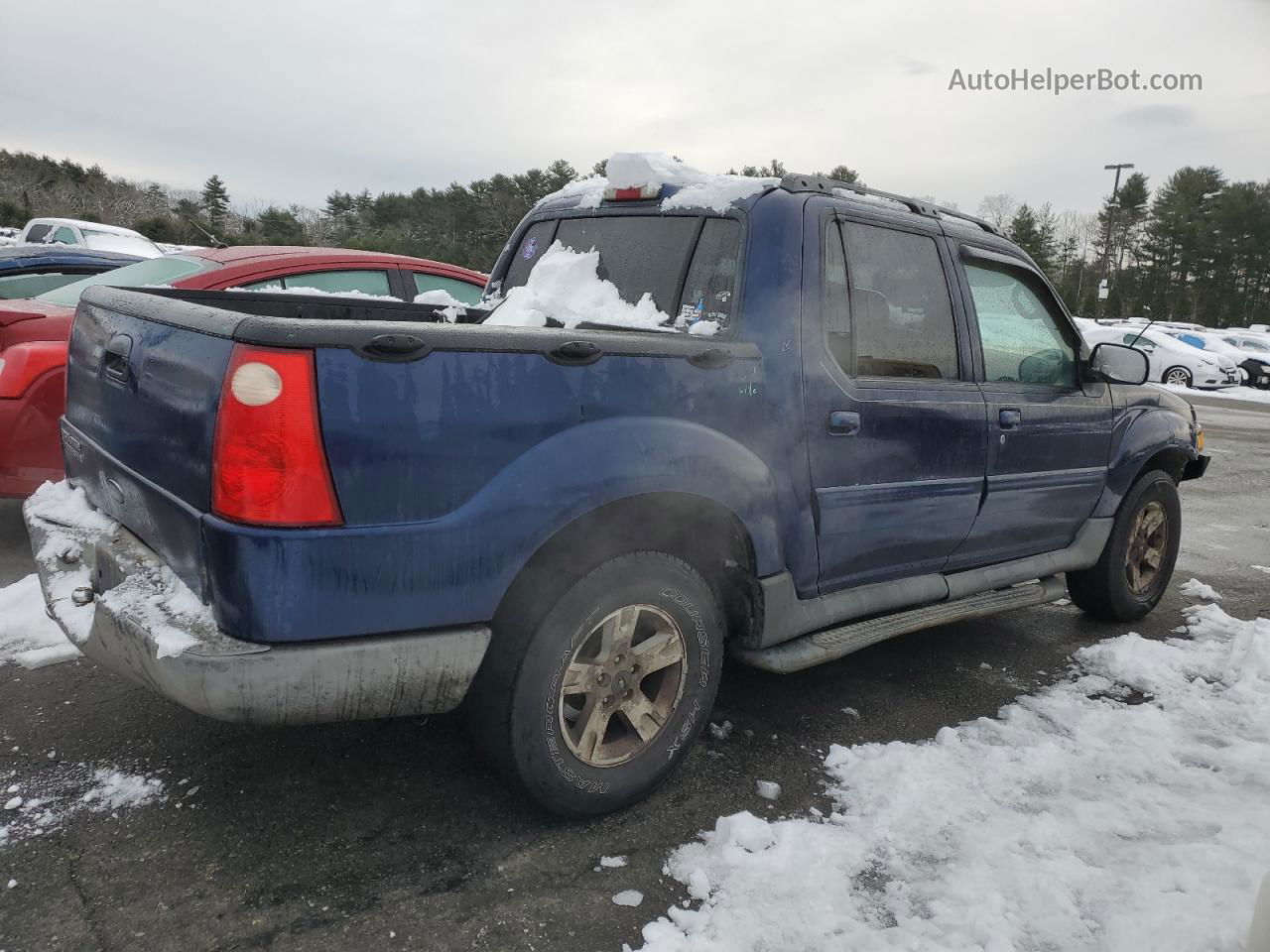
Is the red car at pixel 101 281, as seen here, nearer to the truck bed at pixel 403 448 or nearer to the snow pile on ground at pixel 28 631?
the snow pile on ground at pixel 28 631

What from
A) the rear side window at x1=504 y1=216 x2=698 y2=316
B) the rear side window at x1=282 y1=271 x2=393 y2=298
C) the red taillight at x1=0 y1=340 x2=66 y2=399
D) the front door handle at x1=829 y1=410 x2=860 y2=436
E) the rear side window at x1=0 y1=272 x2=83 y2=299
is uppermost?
the rear side window at x1=504 y1=216 x2=698 y2=316

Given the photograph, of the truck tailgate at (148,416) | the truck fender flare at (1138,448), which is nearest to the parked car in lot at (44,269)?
the truck tailgate at (148,416)

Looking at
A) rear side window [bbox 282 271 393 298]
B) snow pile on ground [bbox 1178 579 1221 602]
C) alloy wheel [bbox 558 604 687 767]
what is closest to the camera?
alloy wheel [bbox 558 604 687 767]

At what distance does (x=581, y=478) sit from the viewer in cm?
228

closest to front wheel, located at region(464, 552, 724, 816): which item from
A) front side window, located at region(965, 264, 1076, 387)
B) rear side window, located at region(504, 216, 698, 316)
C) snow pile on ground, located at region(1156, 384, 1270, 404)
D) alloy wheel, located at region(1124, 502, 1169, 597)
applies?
rear side window, located at region(504, 216, 698, 316)

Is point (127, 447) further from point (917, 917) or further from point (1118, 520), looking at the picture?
point (1118, 520)

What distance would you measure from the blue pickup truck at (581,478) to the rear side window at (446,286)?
2049 millimetres

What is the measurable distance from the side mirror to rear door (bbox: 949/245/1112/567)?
8 cm

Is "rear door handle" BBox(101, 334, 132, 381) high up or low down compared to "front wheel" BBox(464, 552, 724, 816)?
up

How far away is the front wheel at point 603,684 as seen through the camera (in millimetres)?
2295

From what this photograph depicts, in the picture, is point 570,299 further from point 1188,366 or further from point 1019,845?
point 1188,366

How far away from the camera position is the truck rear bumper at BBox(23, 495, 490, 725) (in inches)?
77.7

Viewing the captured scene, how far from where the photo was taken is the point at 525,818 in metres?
2.54

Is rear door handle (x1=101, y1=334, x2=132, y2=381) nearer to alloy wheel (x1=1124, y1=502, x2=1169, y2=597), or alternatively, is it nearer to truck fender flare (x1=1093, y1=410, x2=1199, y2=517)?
truck fender flare (x1=1093, y1=410, x2=1199, y2=517)
